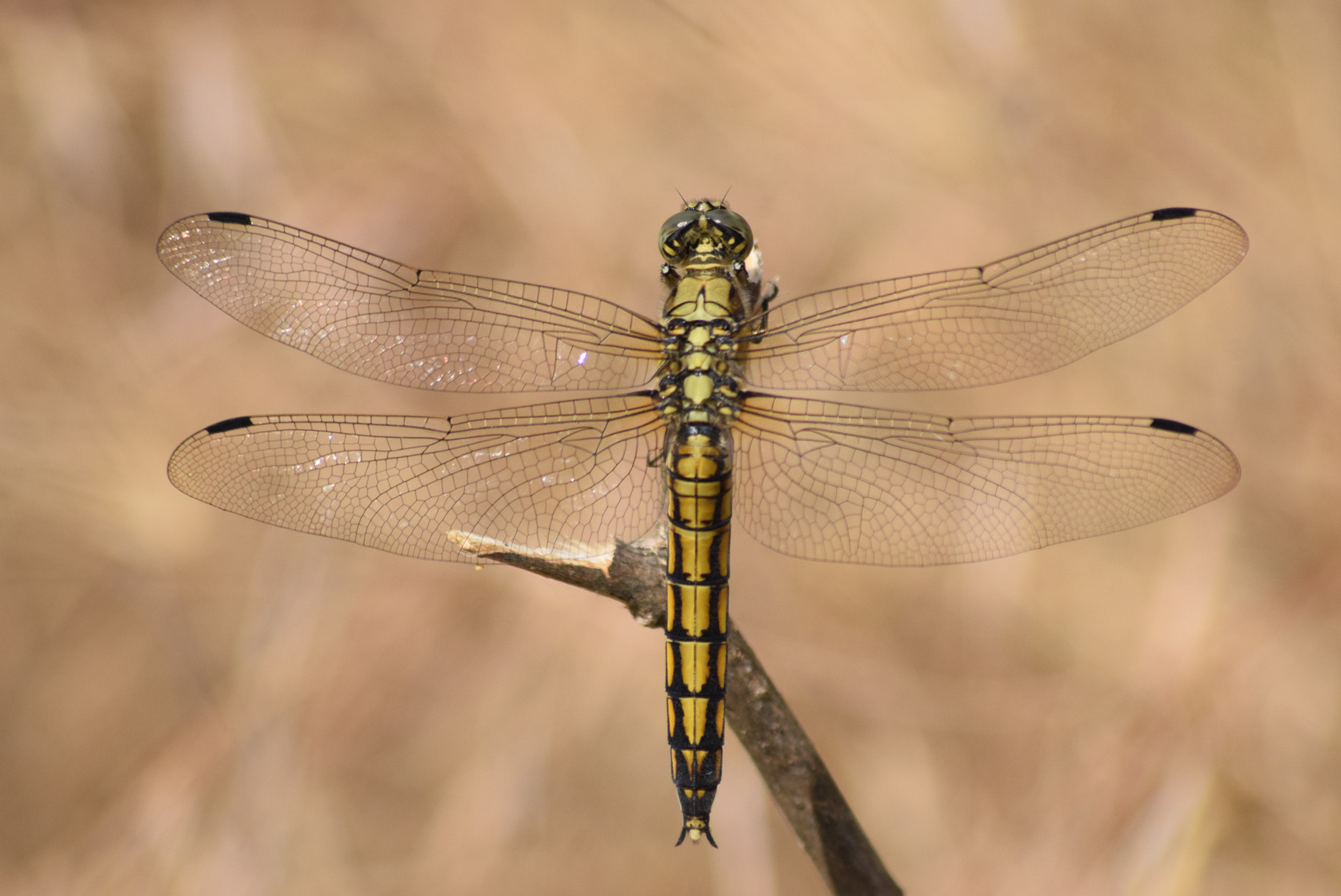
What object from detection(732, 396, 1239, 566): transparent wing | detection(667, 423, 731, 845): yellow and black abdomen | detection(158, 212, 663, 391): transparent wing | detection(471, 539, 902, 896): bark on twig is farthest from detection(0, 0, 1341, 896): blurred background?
detection(471, 539, 902, 896): bark on twig

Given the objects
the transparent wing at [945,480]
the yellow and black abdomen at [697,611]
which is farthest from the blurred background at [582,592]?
the yellow and black abdomen at [697,611]

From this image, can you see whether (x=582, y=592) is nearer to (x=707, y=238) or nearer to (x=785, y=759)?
(x=707, y=238)

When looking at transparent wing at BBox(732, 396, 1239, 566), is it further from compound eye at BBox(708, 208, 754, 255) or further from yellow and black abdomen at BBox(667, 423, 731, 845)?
compound eye at BBox(708, 208, 754, 255)

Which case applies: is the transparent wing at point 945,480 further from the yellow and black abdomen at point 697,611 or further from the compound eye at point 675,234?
the compound eye at point 675,234

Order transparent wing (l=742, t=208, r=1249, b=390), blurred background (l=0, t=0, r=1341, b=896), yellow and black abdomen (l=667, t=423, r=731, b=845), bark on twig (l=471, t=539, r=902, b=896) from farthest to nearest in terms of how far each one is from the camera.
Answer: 1. blurred background (l=0, t=0, r=1341, b=896)
2. transparent wing (l=742, t=208, r=1249, b=390)
3. yellow and black abdomen (l=667, t=423, r=731, b=845)
4. bark on twig (l=471, t=539, r=902, b=896)

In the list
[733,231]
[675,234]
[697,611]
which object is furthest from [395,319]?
[697,611]

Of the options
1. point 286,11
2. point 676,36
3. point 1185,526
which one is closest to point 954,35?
point 676,36
